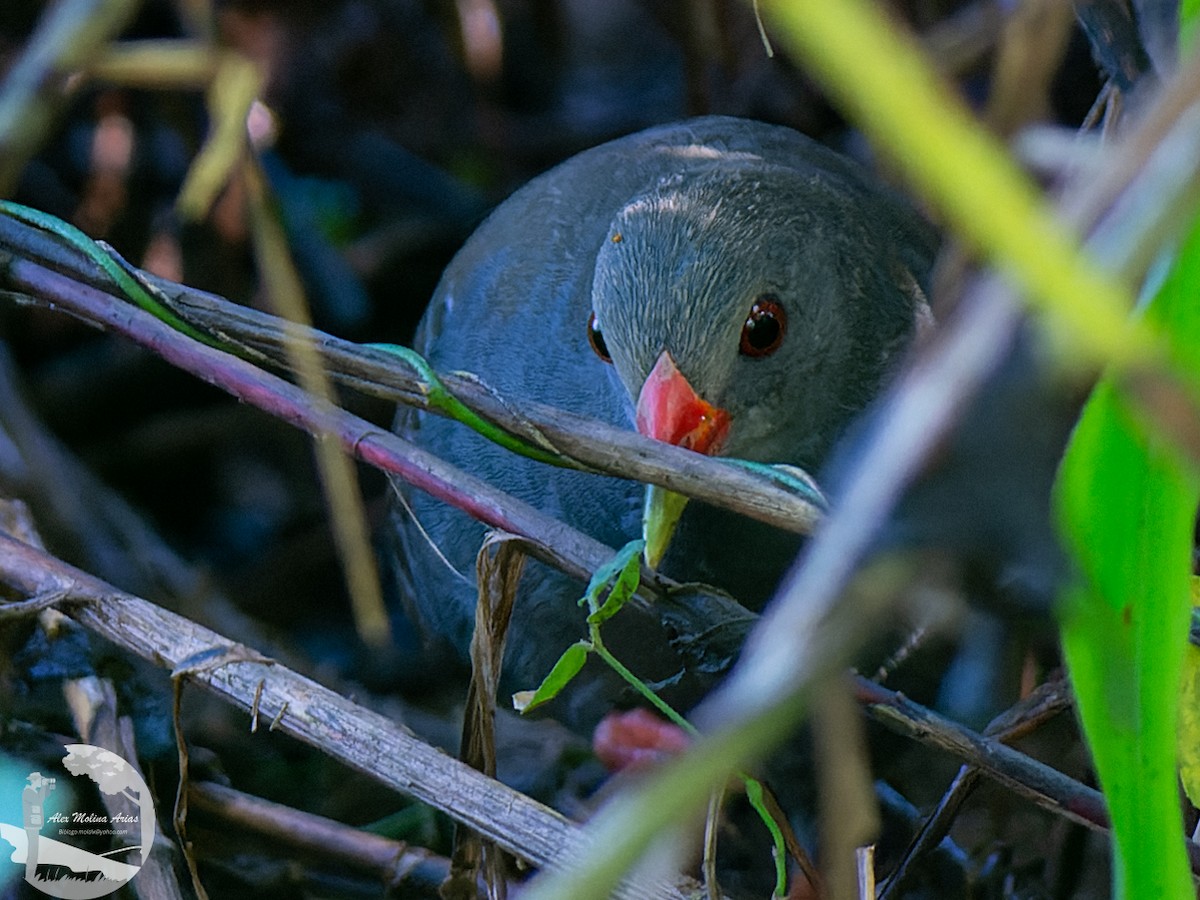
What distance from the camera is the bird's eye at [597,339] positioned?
228 centimetres

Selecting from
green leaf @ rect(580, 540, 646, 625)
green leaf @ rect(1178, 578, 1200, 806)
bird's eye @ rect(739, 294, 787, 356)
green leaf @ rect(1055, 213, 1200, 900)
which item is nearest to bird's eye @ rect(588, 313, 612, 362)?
bird's eye @ rect(739, 294, 787, 356)

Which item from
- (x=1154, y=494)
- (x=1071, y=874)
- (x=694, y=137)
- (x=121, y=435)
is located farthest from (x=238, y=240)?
(x=1154, y=494)

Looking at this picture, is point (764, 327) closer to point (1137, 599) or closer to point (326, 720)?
point (326, 720)

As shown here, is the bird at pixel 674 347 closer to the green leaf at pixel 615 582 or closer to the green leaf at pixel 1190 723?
the green leaf at pixel 615 582

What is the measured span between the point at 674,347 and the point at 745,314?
5.6 inches

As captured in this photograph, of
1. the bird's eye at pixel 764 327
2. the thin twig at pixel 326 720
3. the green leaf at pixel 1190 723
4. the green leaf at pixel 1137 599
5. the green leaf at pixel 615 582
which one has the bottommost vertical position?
the thin twig at pixel 326 720

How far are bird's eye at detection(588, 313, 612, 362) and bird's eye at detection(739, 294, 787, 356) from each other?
9.1 inches

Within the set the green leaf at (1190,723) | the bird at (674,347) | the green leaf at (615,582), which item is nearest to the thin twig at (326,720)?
the green leaf at (615,582)

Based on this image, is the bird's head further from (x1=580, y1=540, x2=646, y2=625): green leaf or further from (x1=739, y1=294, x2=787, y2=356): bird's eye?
(x1=580, y1=540, x2=646, y2=625): green leaf

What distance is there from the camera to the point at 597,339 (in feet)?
7.57

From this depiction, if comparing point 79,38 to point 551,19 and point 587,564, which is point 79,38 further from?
point 551,19

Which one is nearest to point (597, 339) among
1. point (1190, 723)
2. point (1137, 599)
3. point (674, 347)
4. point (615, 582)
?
point (674, 347)

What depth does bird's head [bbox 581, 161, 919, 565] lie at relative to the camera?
6.96 ft

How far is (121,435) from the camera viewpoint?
364 centimetres
